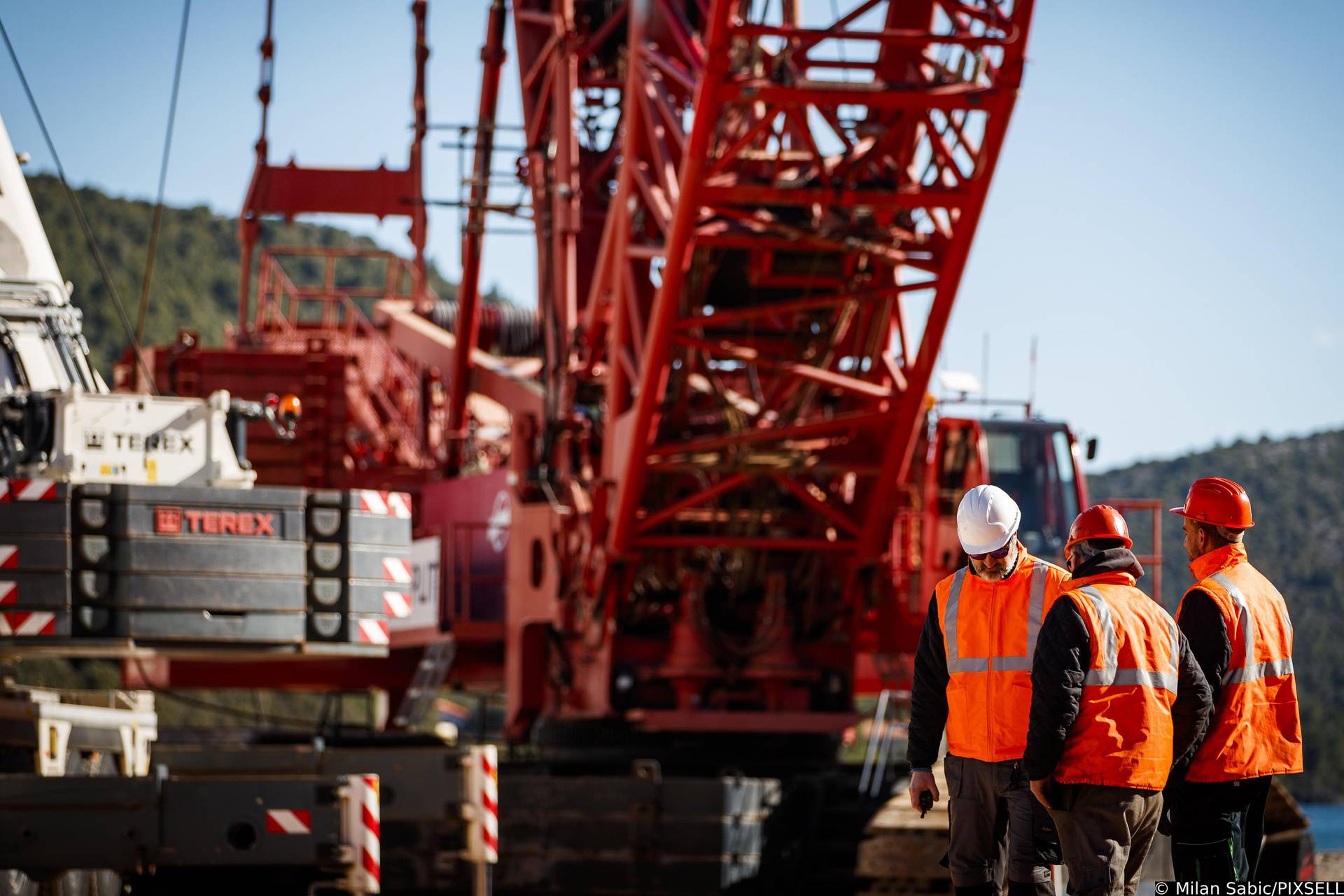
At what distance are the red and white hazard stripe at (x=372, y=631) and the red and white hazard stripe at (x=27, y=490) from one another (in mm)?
1992

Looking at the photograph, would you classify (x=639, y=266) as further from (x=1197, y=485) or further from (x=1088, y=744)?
(x=1088, y=744)

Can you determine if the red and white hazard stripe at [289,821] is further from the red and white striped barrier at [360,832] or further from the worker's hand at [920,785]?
the worker's hand at [920,785]

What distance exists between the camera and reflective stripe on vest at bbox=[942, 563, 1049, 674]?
695 centimetres

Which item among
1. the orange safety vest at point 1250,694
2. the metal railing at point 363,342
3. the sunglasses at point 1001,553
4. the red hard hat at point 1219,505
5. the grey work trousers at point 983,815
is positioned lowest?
the grey work trousers at point 983,815

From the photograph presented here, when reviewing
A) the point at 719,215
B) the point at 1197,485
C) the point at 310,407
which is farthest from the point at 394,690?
the point at 1197,485

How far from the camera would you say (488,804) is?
38.0 ft

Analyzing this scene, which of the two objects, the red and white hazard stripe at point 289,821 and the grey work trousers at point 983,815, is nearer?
the grey work trousers at point 983,815

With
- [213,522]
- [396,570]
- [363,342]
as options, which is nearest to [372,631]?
[396,570]

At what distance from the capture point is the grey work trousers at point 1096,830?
6543 mm

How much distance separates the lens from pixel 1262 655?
7426 mm

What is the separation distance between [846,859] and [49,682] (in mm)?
60703

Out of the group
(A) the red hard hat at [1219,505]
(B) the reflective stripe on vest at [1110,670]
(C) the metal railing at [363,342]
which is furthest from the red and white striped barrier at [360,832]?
(C) the metal railing at [363,342]

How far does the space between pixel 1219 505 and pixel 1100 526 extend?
2.87ft

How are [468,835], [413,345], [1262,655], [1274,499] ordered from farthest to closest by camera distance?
1. [1274,499]
2. [413,345]
3. [468,835]
4. [1262,655]
